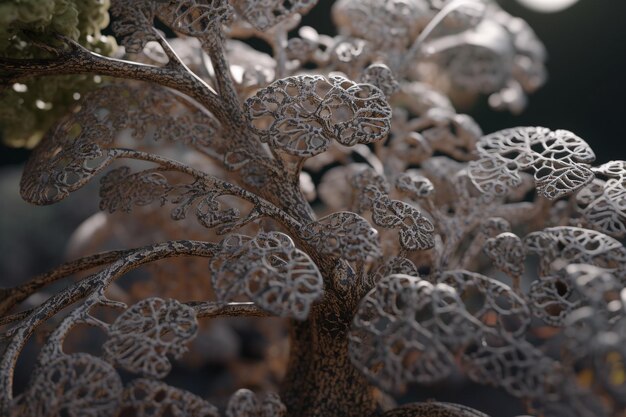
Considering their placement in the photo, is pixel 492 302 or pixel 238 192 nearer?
pixel 492 302

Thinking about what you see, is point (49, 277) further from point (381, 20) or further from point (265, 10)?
point (381, 20)

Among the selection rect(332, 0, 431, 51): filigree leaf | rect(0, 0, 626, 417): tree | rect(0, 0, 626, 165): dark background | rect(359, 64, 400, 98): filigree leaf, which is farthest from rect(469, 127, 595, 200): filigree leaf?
rect(0, 0, 626, 165): dark background

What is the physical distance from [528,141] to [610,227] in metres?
0.11

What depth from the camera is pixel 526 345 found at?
45 centimetres

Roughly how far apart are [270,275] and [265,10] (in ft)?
1.06

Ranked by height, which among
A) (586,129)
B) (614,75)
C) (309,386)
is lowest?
(586,129)

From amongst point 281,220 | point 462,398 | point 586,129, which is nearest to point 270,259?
point 281,220

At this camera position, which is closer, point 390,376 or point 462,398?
point 390,376

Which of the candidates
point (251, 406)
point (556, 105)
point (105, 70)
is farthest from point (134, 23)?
point (556, 105)

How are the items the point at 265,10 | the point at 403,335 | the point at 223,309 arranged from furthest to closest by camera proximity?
1. the point at 265,10
2. the point at 223,309
3. the point at 403,335

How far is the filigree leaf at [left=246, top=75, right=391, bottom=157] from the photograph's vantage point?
1.69 feet

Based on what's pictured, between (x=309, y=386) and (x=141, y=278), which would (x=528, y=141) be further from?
(x=141, y=278)

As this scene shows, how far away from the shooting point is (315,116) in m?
0.53

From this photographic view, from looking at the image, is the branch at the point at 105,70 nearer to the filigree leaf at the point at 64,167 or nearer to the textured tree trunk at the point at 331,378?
the filigree leaf at the point at 64,167
